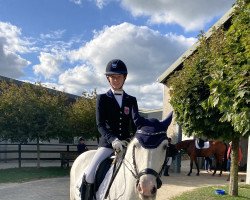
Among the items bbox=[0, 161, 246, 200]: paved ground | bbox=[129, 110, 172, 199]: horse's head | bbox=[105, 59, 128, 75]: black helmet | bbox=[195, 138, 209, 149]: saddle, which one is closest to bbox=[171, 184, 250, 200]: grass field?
bbox=[0, 161, 246, 200]: paved ground

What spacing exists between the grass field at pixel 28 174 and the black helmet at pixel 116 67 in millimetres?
12606

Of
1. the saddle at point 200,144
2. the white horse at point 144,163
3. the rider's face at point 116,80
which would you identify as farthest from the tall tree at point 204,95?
the saddle at point 200,144

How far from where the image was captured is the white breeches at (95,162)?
4758 millimetres

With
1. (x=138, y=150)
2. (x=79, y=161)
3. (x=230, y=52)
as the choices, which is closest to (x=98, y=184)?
(x=138, y=150)

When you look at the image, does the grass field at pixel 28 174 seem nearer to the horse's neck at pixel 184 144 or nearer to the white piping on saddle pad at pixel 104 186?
the horse's neck at pixel 184 144

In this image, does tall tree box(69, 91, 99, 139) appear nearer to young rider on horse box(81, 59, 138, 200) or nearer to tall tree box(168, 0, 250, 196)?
tall tree box(168, 0, 250, 196)

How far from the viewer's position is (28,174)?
60.0 ft

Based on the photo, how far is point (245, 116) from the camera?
6.15 m

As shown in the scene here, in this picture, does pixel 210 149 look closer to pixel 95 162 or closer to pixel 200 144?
pixel 200 144

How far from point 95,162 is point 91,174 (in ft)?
0.52

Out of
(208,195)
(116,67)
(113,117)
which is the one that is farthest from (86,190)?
(208,195)

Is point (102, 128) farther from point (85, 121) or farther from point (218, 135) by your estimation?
point (85, 121)

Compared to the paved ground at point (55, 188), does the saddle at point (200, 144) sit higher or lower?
higher

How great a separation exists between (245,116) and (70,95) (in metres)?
25.6
